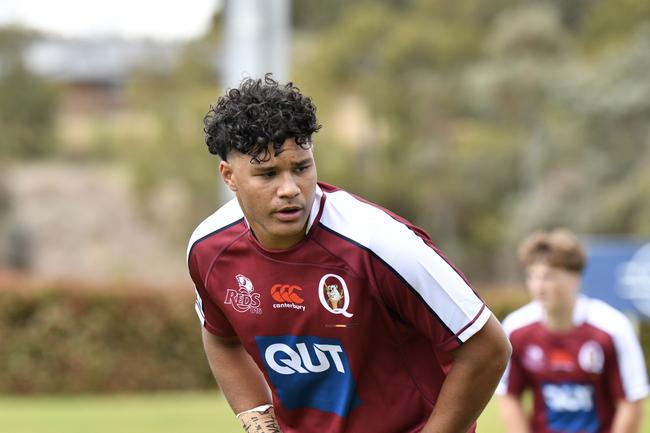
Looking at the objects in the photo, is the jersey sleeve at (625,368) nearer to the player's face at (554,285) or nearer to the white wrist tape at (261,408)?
the player's face at (554,285)

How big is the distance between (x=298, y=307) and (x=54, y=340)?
49.4 ft

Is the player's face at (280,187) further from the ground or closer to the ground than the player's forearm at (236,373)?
further from the ground

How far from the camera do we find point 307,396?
440 cm

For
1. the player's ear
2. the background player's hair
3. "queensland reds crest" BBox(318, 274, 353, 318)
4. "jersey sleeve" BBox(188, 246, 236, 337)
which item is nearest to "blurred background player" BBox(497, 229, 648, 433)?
the background player's hair

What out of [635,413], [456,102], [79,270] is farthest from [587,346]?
[456,102]

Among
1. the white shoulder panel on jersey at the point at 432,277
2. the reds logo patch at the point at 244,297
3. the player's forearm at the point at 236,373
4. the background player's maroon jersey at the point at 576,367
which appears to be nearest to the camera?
the white shoulder panel on jersey at the point at 432,277

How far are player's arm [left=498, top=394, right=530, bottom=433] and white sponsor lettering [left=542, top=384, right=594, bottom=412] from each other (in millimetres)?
201

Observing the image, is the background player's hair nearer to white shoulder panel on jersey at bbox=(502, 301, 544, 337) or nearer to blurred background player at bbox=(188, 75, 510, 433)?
white shoulder panel on jersey at bbox=(502, 301, 544, 337)

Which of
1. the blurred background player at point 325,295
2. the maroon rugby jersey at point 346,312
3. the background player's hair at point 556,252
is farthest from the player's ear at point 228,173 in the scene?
the background player's hair at point 556,252

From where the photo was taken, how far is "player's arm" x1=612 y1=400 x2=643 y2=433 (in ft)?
22.2

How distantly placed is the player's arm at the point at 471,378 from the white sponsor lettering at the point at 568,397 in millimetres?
3237

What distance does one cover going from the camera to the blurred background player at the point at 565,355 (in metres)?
7.05

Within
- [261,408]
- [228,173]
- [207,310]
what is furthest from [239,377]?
[228,173]

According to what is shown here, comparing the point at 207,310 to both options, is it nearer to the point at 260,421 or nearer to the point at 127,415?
the point at 260,421
